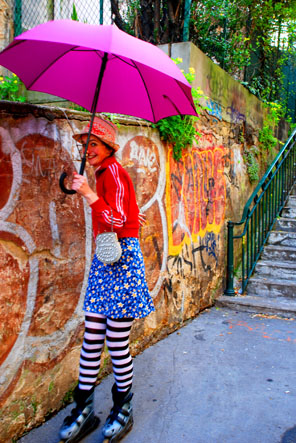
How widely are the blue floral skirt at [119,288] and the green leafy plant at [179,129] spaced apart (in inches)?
70.1

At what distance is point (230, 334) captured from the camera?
4.25 m

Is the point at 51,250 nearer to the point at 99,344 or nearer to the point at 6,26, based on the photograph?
the point at 99,344

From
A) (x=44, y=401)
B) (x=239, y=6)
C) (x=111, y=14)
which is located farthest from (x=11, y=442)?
(x=239, y=6)

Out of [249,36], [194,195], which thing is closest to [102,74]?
[194,195]

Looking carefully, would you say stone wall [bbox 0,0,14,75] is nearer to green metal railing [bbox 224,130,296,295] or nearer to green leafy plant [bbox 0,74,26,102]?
green leafy plant [bbox 0,74,26,102]

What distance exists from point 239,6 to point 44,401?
6737 millimetres

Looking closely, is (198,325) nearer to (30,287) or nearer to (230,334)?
(230,334)

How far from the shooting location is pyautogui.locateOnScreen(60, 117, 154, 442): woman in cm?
230

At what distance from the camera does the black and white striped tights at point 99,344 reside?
2.35 metres

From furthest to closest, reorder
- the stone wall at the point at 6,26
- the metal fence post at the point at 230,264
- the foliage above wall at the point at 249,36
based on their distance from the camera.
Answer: the foliage above wall at the point at 249,36 < the metal fence post at the point at 230,264 < the stone wall at the point at 6,26

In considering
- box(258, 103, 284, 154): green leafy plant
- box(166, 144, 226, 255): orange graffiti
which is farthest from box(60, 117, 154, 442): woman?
box(258, 103, 284, 154): green leafy plant

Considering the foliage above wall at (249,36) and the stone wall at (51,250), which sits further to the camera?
the foliage above wall at (249,36)

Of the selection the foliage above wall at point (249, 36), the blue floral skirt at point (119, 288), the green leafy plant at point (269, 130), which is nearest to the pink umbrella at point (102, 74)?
the blue floral skirt at point (119, 288)

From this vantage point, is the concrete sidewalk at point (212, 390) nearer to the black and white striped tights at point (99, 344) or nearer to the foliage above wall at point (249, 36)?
the black and white striped tights at point (99, 344)
